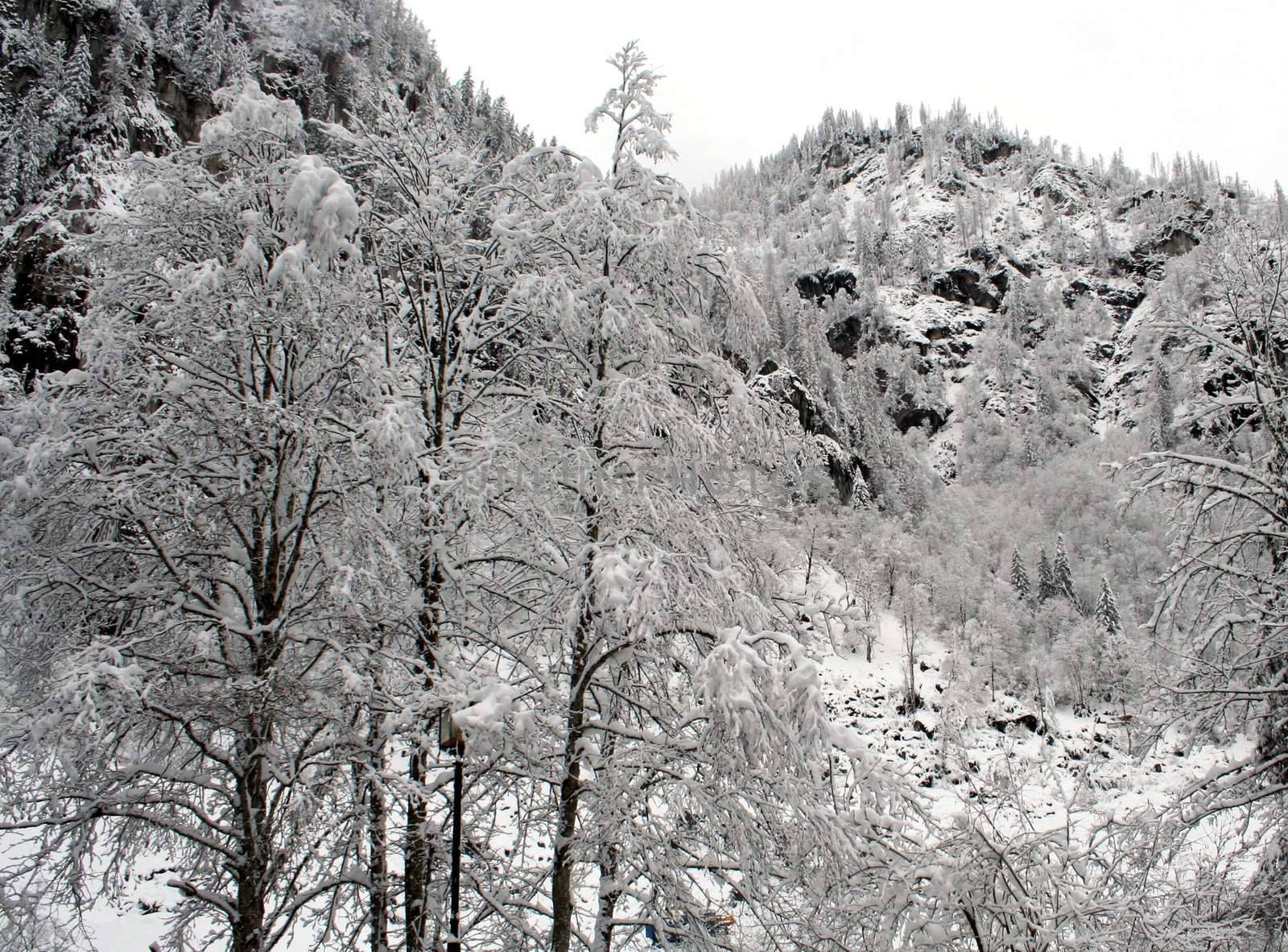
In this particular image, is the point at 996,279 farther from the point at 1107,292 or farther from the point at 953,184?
the point at 953,184

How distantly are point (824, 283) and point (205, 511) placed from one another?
163838mm

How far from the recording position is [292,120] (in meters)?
5.57

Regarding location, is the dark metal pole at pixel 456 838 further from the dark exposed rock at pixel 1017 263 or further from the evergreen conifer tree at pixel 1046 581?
the dark exposed rock at pixel 1017 263

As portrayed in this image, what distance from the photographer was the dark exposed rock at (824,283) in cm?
15512

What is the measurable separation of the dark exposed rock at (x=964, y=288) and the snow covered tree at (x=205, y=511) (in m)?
173

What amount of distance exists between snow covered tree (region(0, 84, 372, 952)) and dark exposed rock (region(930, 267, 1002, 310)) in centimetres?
17341

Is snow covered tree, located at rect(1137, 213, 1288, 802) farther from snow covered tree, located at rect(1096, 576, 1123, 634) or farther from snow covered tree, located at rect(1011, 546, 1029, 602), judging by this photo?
snow covered tree, located at rect(1011, 546, 1029, 602)

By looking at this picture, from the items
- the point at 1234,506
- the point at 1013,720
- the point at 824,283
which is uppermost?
→ the point at 824,283

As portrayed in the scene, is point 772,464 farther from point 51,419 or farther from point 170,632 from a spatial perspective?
A: point 51,419

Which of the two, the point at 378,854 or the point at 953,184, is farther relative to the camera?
the point at 953,184

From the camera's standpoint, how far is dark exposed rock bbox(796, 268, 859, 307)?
155m

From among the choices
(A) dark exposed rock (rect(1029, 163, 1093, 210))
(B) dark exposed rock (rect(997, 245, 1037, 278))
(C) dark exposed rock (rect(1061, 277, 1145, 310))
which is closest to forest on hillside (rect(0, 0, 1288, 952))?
(C) dark exposed rock (rect(1061, 277, 1145, 310))

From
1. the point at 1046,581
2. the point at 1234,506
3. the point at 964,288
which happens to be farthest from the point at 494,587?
the point at 964,288

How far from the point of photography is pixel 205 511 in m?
5.34
